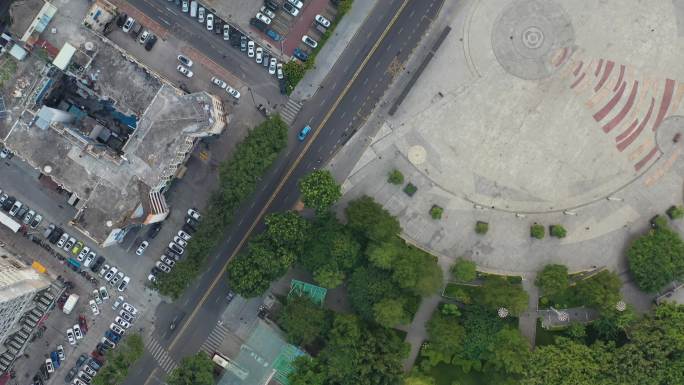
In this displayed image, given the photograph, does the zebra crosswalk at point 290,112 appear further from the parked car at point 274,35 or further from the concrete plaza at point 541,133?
the concrete plaza at point 541,133

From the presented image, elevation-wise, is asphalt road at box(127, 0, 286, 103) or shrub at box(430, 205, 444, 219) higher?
Answer: asphalt road at box(127, 0, 286, 103)

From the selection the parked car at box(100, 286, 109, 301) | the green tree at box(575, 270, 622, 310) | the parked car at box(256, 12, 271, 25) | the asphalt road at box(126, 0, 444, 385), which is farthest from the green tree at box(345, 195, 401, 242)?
the parked car at box(100, 286, 109, 301)

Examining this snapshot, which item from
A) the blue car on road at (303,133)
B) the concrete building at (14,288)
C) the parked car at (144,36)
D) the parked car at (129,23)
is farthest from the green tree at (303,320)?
the parked car at (129,23)

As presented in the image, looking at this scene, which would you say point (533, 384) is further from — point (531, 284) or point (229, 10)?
point (229, 10)

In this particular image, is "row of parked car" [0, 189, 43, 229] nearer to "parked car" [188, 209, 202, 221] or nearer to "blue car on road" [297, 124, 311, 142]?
A: "parked car" [188, 209, 202, 221]

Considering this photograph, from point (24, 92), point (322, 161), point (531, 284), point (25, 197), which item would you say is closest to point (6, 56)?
point (24, 92)

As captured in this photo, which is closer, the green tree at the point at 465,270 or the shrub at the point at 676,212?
the green tree at the point at 465,270
